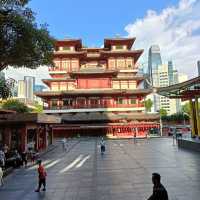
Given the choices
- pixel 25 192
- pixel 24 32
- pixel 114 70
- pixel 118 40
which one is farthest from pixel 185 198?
pixel 118 40

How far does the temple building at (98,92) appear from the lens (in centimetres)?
5766

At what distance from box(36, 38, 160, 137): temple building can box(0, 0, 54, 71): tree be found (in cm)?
3813

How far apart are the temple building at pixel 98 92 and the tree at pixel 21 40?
3813 centimetres

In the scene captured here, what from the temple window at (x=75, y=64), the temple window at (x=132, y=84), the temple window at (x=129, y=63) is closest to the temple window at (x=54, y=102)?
the temple window at (x=75, y=64)

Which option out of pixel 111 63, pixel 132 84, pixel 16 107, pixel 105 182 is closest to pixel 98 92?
pixel 132 84

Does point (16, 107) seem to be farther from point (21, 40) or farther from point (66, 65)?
point (21, 40)

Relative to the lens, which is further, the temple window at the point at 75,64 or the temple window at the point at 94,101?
the temple window at the point at 75,64

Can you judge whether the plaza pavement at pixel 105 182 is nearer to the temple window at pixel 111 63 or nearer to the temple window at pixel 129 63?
the temple window at pixel 129 63

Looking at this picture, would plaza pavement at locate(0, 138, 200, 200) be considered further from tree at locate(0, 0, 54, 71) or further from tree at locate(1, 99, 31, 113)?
tree at locate(1, 99, 31, 113)

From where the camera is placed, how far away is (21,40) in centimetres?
1736

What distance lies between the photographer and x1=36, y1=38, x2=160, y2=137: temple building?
57656mm

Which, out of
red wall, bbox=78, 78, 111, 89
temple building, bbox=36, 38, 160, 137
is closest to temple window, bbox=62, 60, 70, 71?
temple building, bbox=36, 38, 160, 137

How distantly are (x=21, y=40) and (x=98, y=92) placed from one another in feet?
141

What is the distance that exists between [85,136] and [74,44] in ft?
75.0
